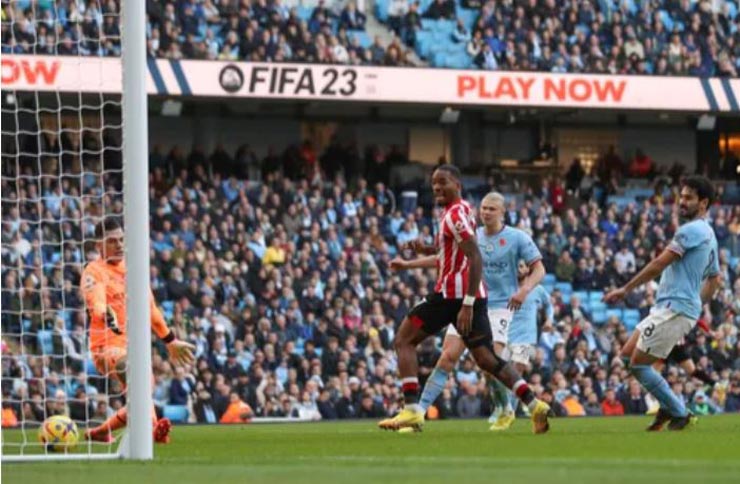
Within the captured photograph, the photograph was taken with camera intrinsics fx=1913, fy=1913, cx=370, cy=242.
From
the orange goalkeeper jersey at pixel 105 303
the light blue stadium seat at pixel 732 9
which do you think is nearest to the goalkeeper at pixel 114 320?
the orange goalkeeper jersey at pixel 105 303

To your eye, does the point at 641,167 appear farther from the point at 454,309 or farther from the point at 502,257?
the point at 454,309

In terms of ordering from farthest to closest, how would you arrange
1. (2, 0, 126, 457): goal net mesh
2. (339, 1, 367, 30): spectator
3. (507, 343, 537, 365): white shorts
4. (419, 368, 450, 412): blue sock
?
(339, 1, 367, 30): spectator < (2, 0, 126, 457): goal net mesh < (507, 343, 537, 365): white shorts < (419, 368, 450, 412): blue sock

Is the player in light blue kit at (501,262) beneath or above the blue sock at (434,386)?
above

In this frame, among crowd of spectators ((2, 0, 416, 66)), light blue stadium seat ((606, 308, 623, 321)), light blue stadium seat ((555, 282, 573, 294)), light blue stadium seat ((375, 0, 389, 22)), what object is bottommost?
light blue stadium seat ((606, 308, 623, 321))

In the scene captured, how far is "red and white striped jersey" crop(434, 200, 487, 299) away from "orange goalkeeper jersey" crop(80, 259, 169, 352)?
2.18 meters

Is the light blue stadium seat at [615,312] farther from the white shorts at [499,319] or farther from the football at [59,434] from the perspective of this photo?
the football at [59,434]

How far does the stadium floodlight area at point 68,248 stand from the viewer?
1168 centimetres

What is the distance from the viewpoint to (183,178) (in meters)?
34.0

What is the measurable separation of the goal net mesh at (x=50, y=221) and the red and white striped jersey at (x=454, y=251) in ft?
13.8

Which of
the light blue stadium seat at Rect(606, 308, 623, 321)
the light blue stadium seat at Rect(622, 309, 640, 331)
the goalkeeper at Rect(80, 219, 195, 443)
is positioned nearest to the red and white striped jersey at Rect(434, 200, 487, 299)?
the goalkeeper at Rect(80, 219, 195, 443)

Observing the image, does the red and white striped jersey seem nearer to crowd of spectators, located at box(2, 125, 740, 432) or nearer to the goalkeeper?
the goalkeeper

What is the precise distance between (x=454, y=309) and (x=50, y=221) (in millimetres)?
7568

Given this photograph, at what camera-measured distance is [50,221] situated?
2083cm

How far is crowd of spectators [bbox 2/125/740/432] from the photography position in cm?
2661
